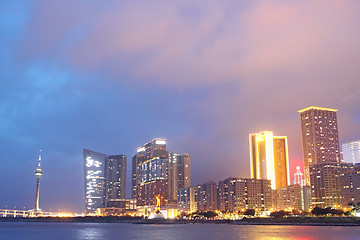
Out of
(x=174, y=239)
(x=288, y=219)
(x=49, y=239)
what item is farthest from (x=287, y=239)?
(x=288, y=219)

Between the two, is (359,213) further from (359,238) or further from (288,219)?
(359,238)

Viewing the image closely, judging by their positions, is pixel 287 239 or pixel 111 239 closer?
pixel 287 239

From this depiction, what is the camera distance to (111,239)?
10781cm

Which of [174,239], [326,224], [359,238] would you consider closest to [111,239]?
[174,239]

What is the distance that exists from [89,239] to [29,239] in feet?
57.7

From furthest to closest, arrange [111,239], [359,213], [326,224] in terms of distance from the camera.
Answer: [359,213] < [326,224] < [111,239]

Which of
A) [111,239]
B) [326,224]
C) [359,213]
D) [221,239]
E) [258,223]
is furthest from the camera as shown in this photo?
[258,223]

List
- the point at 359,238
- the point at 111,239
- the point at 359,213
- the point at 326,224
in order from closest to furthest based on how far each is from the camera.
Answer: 1. the point at 359,238
2. the point at 111,239
3. the point at 326,224
4. the point at 359,213

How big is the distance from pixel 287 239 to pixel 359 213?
10581cm

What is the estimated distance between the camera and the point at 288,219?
191000 millimetres

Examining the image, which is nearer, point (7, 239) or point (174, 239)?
point (174, 239)

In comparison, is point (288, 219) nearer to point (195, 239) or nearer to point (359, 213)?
point (359, 213)

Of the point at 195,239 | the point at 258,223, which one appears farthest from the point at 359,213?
the point at 195,239

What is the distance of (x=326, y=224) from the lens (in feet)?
552
